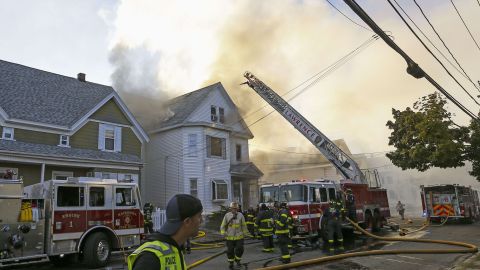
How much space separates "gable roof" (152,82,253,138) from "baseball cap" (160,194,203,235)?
23066 millimetres

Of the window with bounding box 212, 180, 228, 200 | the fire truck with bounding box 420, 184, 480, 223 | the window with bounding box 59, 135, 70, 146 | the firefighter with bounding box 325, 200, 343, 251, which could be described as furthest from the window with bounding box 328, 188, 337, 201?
the window with bounding box 59, 135, 70, 146

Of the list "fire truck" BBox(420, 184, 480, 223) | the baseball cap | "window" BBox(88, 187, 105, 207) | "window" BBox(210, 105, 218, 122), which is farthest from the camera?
"window" BBox(210, 105, 218, 122)

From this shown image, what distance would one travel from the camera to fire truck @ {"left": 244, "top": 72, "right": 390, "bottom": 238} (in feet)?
46.7

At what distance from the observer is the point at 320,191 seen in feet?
49.0

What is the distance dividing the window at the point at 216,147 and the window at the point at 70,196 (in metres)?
14.8

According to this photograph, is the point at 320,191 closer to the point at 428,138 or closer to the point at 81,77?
the point at 428,138

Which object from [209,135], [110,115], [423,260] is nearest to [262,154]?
[209,135]

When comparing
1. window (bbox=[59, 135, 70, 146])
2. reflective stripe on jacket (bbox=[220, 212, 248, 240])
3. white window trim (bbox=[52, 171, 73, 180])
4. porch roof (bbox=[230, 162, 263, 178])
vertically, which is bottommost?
reflective stripe on jacket (bbox=[220, 212, 248, 240])

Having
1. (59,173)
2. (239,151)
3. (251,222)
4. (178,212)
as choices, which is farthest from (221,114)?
(178,212)

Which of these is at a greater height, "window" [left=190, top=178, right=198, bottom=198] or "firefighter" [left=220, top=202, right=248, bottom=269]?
"window" [left=190, top=178, right=198, bottom=198]

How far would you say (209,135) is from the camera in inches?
1017

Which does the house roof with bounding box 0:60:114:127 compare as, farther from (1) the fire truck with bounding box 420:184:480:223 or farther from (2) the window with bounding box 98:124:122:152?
(1) the fire truck with bounding box 420:184:480:223

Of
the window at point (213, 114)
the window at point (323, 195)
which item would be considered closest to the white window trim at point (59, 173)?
the window at point (213, 114)

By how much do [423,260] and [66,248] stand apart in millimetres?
8898
